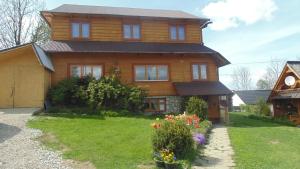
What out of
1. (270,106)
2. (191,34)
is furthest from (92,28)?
(270,106)

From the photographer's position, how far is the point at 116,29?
71.8 feet

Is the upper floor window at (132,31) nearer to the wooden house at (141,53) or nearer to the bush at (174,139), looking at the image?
the wooden house at (141,53)

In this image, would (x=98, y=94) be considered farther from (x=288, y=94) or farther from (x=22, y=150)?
(x=288, y=94)

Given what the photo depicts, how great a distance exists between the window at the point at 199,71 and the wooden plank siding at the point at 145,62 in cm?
30

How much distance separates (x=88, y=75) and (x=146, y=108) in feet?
14.4

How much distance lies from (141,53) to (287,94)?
12788 millimetres

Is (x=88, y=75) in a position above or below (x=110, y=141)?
above

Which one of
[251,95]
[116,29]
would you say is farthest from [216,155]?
[251,95]

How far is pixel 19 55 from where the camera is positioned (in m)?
17.6

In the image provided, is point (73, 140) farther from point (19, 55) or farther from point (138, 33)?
point (138, 33)

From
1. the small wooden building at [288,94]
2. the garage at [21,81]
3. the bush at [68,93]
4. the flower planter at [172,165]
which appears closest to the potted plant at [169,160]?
the flower planter at [172,165]

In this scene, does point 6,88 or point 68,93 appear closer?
point 6,88

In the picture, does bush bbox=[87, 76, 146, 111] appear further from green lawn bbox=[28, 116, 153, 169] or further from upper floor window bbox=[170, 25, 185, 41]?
upper floor window bbox=[170, 25, 185, 41]

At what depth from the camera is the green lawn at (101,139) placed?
8.85 m
